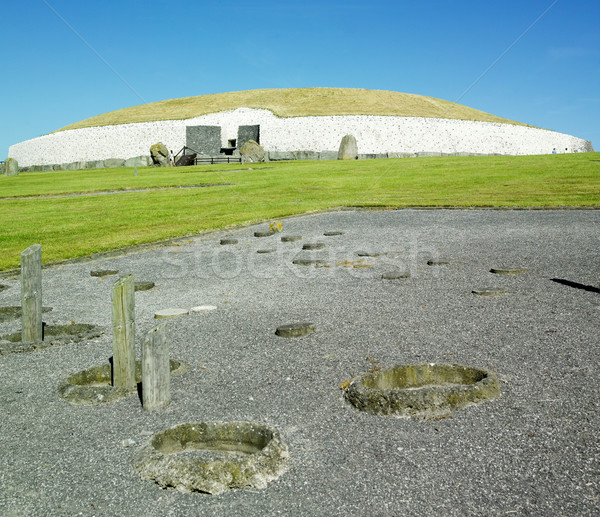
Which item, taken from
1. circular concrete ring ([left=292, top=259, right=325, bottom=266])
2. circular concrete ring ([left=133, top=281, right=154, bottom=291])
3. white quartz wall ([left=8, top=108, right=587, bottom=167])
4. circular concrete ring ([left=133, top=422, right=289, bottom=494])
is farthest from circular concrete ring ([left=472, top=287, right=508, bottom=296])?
white quartz wall ([left=8, top=108, right=587, bottom=167])

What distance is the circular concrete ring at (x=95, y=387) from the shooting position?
554 centimetres

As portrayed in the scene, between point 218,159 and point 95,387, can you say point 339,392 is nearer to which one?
point 95,387

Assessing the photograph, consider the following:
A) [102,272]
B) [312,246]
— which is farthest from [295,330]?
[312,246]

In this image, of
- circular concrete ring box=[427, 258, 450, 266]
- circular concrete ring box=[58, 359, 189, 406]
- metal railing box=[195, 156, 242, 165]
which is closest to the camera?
circular concrete ring box=[58, 359, 189, 406]

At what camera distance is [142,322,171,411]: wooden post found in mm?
5227

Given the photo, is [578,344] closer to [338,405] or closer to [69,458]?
[338,405]

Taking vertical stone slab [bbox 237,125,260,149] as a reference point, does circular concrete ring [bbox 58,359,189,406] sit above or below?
below

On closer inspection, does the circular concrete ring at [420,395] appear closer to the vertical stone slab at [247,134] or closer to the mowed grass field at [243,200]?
the mowed grass field at [243,200]

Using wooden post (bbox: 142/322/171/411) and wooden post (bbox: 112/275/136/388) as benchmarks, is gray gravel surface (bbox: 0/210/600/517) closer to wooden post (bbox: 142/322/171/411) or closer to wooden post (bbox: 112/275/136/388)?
wooden post (bbox: 142/322/171/411)

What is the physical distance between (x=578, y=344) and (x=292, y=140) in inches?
2559

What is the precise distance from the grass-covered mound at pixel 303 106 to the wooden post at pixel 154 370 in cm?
6998

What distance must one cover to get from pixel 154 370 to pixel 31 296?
9.54ft

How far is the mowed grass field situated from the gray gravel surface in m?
5.41

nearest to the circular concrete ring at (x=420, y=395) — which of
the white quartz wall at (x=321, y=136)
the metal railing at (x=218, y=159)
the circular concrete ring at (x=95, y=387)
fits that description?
the circular concrete ring at (x=95, y=387)
